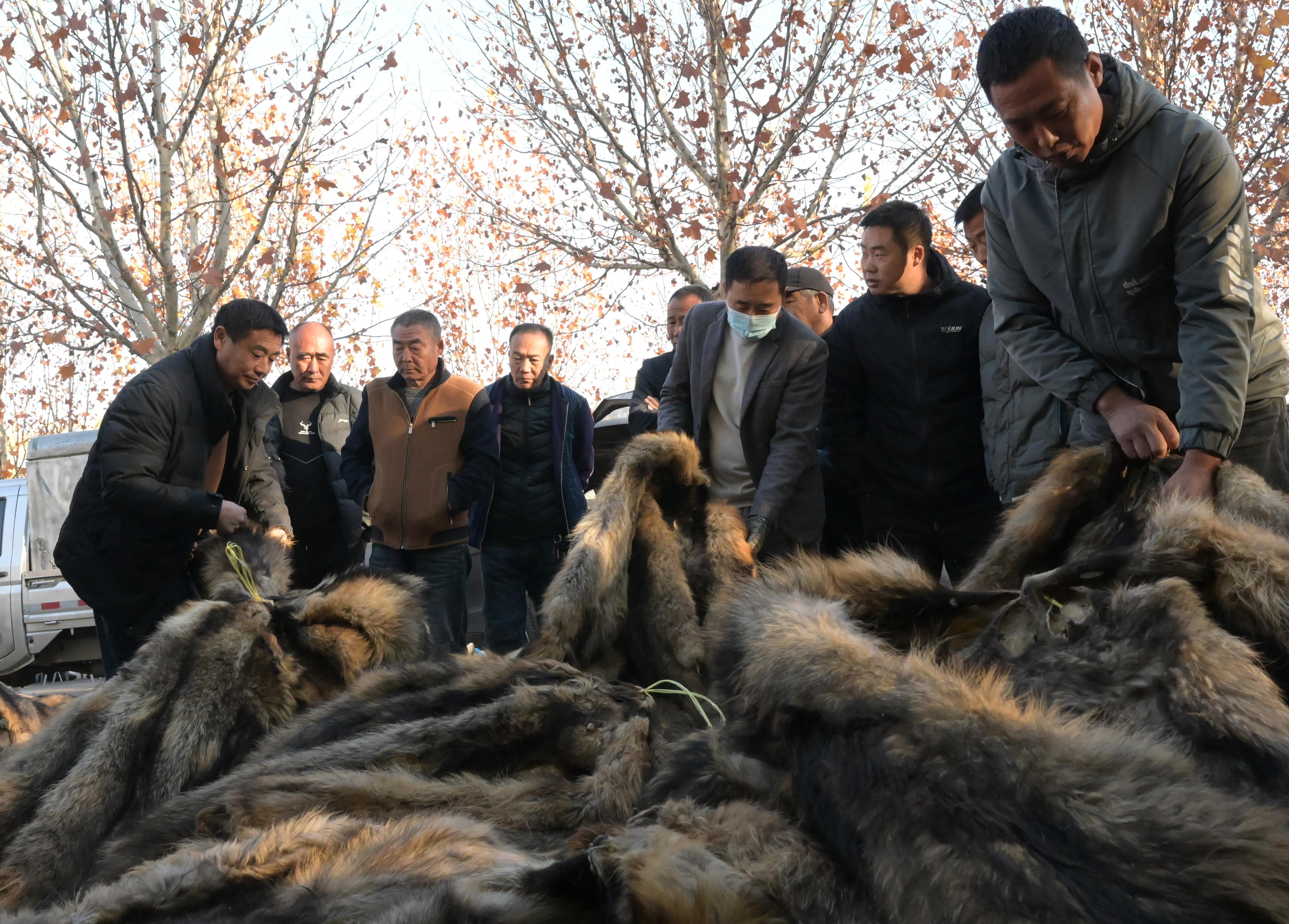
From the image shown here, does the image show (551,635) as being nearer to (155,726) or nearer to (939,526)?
(155,726)

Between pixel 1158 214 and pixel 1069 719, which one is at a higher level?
pixel 1158 214

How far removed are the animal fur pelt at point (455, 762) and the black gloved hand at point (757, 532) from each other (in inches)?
40.1

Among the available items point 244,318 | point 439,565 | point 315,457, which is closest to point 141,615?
point 244,318

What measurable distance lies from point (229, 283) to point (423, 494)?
604 centimetres

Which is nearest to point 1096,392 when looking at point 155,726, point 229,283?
point 155,726

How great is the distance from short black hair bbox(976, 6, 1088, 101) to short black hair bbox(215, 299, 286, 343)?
2.65 meters

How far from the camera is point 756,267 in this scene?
391 centimetres

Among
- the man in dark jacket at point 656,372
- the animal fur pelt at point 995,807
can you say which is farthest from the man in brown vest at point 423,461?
the animal fur pelt at point 995,807

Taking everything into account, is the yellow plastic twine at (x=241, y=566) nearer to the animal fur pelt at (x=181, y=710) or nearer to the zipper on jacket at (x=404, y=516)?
the animal fur pelt at (x=181, y=710)

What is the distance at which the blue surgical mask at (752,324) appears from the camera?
3.93 meters

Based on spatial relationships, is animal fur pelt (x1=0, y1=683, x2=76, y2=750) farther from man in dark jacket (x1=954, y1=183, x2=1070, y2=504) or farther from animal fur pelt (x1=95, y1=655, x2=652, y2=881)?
man in dark jacket (x1=954, y1=183, x2=1070, y2=504)

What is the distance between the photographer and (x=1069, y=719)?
1427mm

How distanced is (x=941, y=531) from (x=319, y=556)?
10.3ft

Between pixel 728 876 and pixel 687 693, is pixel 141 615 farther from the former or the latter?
pixel 728 876
